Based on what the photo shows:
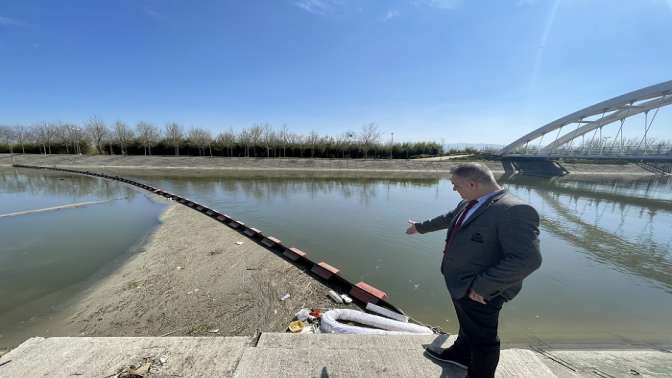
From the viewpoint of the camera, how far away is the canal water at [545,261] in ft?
13.3

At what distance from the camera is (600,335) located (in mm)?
3775

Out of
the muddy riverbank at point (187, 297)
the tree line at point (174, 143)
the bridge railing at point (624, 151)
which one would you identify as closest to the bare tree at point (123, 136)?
the tree line at point (174, 143)

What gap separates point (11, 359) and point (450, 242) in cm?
423

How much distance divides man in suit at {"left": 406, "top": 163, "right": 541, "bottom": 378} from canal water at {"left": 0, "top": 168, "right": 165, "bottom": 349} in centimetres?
559

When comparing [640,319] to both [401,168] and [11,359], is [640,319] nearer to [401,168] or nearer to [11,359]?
[11,359]

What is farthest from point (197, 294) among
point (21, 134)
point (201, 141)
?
point (21, 134)

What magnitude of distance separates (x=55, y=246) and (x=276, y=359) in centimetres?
792

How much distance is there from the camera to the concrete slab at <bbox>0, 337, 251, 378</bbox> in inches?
87.9

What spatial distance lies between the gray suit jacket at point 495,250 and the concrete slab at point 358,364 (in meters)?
0.88

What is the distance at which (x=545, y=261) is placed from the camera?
6426 mm

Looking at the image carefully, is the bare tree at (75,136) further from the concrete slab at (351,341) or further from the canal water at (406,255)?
the concrete slab at (351,341)

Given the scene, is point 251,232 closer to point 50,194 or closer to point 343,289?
point 343,289

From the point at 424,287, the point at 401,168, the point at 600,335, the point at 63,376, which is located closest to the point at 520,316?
the point at 600,335

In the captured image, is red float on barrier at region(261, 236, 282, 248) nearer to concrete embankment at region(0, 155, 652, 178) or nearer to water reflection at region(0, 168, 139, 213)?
water reflection at region(0, 168, 139, 213)
